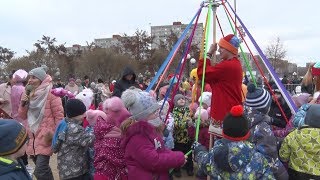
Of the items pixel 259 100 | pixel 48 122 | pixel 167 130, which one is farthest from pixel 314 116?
pixel 48 122

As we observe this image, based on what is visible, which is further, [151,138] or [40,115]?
[40,115]

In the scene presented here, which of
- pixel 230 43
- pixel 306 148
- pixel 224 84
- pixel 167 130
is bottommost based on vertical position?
pixel 167 130

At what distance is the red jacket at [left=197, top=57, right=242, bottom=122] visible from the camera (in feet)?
12.1

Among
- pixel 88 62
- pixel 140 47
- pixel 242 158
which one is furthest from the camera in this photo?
pixel 140 47

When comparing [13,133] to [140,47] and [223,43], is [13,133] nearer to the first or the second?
[223,43]

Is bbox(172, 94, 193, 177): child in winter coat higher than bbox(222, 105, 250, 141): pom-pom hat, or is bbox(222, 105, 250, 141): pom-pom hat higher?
bbox(222, 105, 250, 141): pom-pom hat

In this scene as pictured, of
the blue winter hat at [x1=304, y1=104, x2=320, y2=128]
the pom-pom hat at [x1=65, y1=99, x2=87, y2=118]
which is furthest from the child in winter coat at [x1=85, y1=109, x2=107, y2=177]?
the blue winter hat at [x1=304, y1=104, x2=320, y2=128]

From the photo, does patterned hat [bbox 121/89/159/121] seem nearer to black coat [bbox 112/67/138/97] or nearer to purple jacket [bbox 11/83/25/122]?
black coat [bbox 112/67/138/97]

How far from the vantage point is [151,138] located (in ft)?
10.8

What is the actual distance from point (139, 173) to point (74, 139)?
1.32 metres

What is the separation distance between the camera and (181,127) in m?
6.68

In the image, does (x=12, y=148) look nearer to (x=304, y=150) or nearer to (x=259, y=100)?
(x=259, y=100)

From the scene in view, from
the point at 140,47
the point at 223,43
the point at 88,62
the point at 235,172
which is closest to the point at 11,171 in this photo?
the point at 235,172

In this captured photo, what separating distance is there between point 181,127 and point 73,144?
8.84ft
